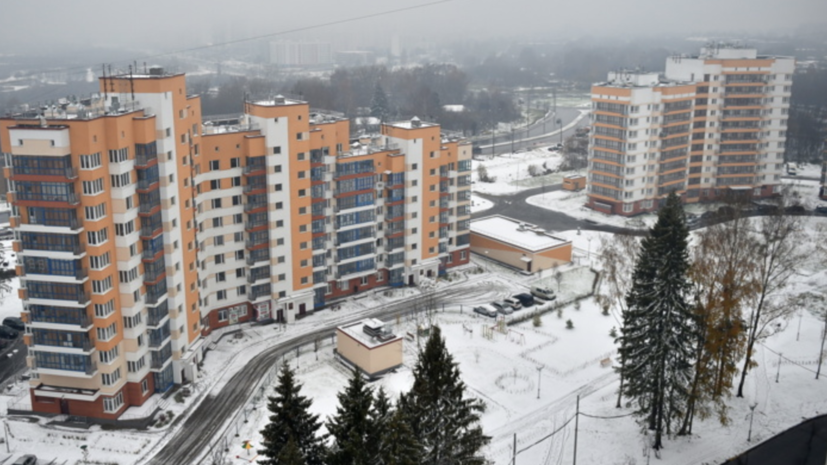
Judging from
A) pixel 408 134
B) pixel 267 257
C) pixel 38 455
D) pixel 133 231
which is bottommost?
pixel 38 455

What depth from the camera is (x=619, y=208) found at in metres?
92.2

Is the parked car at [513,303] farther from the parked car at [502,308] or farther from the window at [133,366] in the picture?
the window at [133,366]

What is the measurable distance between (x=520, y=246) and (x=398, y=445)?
4652 centimetres

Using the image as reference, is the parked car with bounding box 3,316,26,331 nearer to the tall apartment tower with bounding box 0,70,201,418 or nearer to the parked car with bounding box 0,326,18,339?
the parked car with bounding box 0,326,18,339

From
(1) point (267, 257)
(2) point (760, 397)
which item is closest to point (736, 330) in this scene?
(2) point (760, 397)

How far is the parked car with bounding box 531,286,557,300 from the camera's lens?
64.8 m

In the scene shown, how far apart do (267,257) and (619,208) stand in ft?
170

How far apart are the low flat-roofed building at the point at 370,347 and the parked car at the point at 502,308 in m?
12.9

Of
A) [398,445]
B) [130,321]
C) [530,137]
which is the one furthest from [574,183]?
[398,445]

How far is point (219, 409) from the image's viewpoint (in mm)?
46406

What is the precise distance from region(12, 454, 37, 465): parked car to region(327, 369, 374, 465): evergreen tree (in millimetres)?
21084

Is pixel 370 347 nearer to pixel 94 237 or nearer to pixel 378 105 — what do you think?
pixel 94 237

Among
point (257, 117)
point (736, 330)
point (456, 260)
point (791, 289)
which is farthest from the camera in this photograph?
point (456, 260)

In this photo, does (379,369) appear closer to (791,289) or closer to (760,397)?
(760,397)
